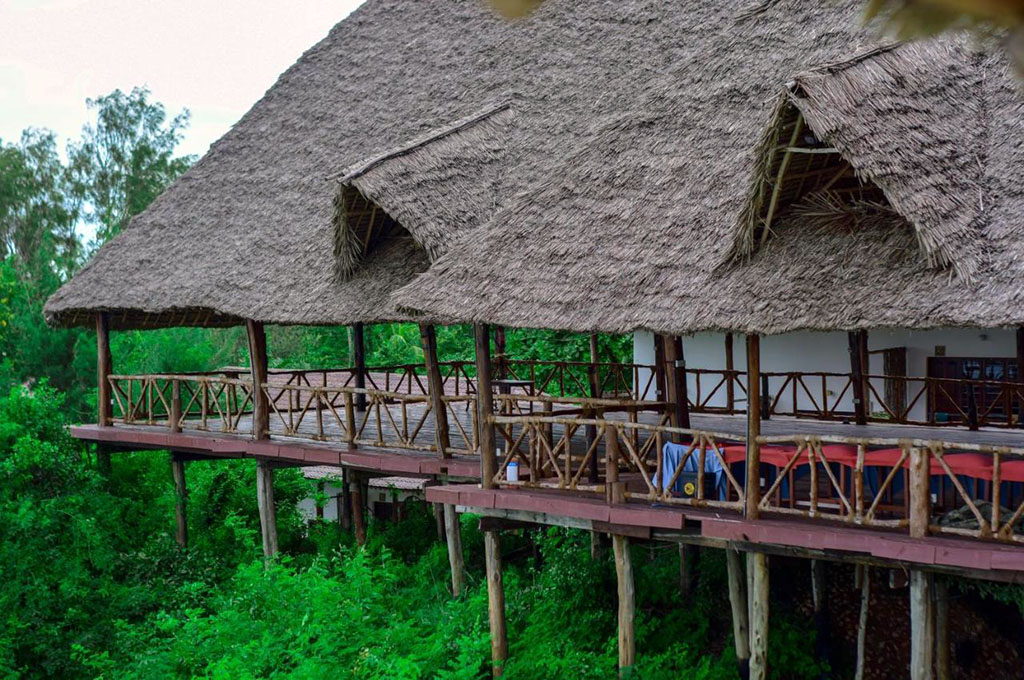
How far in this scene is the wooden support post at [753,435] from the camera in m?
8.79

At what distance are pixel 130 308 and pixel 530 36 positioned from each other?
7300mm

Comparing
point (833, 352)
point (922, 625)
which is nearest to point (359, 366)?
point (833, 352)

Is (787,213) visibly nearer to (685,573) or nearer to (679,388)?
(679,388)

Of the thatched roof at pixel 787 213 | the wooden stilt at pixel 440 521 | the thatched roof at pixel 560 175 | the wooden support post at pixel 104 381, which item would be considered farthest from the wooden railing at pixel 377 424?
the wooden support post at pixel 104 381

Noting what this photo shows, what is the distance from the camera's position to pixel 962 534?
7887 millimetres

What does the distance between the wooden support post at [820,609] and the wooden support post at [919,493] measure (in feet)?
18.5

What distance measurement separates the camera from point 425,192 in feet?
43.3

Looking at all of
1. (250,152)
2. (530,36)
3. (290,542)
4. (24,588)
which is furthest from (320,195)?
(24,588)

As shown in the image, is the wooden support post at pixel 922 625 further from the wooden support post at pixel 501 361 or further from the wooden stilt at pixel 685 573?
the wooden support post at pixel 501 361

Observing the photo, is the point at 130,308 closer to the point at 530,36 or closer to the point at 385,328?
the point at 530,36

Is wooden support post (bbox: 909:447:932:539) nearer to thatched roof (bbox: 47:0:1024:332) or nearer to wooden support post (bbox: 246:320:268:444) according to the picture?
thatched roof (bbox: 47:0:1024:332)

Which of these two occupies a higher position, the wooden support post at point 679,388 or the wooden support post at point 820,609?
the wooden support post at point 679,388

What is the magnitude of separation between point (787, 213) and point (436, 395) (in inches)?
175

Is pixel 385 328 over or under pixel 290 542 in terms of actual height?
over
